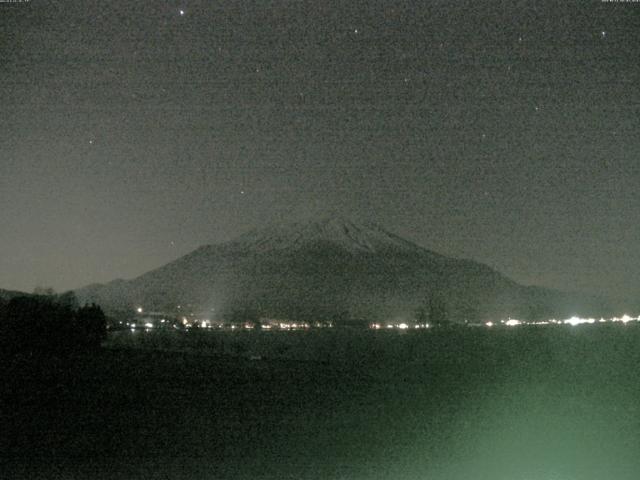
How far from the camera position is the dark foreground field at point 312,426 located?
1228 centimetres

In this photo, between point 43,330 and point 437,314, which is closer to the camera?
point 43,330

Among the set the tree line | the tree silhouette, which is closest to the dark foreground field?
the tree line

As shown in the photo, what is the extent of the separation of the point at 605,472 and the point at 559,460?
961mm

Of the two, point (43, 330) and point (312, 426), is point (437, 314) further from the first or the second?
point (312, 426)

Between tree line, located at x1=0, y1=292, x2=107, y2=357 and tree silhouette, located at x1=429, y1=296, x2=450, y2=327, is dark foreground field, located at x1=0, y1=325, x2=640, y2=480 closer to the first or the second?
Result: tree line, located at x1=0, y1=292, x2=107, y2=357

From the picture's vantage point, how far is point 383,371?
1305 inches

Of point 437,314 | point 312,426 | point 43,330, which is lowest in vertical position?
point 312,426

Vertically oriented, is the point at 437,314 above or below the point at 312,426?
above

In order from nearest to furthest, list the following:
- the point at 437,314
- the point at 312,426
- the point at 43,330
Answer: the point at 312,426 → the point at 43,330 → the point at 437,314

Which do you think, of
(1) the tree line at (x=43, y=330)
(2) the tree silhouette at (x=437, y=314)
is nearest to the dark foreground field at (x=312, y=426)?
(1) the tree line at (x=43, y=330)

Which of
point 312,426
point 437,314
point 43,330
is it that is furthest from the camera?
point 437,314

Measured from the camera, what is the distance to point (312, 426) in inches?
651

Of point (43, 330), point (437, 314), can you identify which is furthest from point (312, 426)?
point (437, 314)

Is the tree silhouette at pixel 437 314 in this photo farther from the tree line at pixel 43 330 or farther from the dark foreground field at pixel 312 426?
the dark foreground field at pixel 312 426
